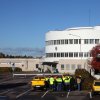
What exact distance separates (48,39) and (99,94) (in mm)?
83685

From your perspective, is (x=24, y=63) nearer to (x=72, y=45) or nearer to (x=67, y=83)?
(x=72, y=45)

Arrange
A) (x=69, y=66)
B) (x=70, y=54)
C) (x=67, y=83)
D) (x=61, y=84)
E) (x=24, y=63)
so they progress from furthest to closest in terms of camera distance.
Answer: (x=24, y=63) → (x=70, y=54) → (x=69, y=66) → (x=67, y=83) → (x=61, y=84)

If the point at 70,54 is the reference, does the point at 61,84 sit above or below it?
below

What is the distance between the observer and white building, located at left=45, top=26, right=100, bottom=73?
111900mm

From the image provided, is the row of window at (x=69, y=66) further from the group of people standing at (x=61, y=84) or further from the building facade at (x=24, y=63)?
the group of people standing at (x=61, y=84)

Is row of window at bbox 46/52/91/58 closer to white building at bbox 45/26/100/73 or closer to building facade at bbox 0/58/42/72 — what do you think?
white building at bbox 45/26/100/73

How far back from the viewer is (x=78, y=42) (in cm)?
11531

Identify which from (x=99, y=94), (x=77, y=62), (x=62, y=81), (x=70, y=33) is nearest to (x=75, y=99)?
(x=99, y=94)

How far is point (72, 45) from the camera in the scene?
116312mm

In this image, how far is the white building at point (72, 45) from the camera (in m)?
112

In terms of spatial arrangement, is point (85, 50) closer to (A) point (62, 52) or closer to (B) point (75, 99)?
(A) point (62, 52)

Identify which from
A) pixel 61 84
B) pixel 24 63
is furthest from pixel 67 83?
pixel 24 63

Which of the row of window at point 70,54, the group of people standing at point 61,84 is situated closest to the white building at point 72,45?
the row of window at point 70,54

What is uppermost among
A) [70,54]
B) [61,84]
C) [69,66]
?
[70,54]
